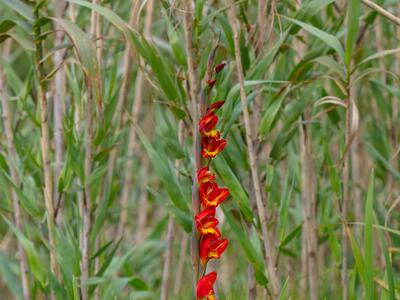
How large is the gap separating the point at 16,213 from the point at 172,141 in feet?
1.40

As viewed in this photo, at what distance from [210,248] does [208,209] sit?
55mm

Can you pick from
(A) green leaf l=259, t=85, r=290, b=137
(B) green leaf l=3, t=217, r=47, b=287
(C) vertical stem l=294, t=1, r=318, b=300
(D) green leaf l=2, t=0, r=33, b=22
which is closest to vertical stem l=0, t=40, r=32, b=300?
(B) green leaf l=3, t=217, r=47, b=287

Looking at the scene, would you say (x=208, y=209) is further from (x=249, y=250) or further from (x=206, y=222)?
(x=249, y=250)

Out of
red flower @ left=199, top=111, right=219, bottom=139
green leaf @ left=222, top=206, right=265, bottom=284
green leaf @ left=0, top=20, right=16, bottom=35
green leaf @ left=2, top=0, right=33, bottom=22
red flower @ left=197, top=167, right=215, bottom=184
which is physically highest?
green leaf @ left=2, top=0, right=33, bottom=22

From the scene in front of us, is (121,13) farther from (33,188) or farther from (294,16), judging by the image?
(294,16)

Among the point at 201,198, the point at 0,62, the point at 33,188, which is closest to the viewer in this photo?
the point at 201,198

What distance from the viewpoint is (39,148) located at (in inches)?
76.2

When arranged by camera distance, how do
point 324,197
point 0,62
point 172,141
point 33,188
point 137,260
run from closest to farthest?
1. point 172,141
2. point 0,62
3. point 33,188
4. point 324,197
5. point 137,260

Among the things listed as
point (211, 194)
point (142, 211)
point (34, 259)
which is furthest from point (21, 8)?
point (142, 211)

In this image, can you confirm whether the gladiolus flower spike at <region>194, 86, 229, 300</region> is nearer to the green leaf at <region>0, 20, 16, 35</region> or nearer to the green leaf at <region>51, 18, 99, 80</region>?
the green leaf at <region>51, 18, 99, 80</region>

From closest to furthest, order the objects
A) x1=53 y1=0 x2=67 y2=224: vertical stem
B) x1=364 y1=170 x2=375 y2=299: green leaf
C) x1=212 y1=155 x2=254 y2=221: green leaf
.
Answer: x1=364 y1=170 x2=375 y2=299: green leaf, x1=212 y1=155 x2=254 y2=221: green leaf, x1=53 y1=0 x2=67 y2=224: vertical stem

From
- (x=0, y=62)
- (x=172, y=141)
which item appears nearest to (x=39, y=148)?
(x=0, y=62)

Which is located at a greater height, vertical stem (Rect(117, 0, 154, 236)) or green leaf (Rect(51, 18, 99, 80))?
green leaf (Rect(51, 18, 99, 80))

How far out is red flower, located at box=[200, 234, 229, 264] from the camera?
3.84 feet
